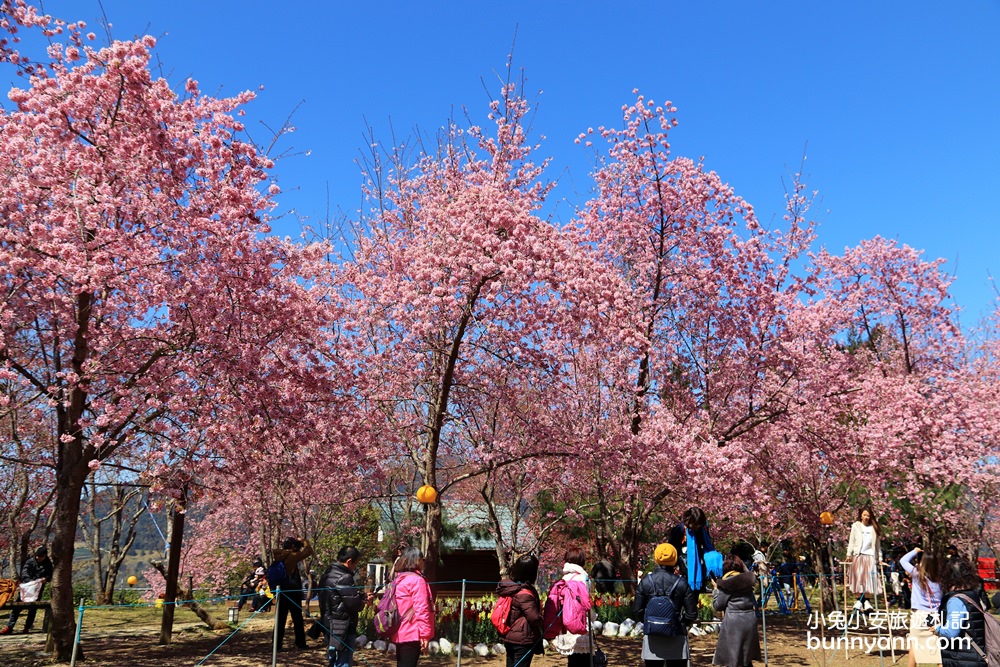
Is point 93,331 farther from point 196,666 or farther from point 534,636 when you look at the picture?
point 534,636

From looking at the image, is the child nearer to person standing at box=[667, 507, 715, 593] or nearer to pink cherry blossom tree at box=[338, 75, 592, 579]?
person standing at box=[667, 507, 715, 593]

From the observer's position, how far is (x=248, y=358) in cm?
1023

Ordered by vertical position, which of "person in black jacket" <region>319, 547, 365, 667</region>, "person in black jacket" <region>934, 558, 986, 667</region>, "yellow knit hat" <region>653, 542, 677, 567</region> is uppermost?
"yellow knit hat" <region>653, 542, 677, 567</region>

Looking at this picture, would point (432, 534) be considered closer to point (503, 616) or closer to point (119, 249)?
point (503, 616)

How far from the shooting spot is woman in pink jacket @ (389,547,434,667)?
7078 mm

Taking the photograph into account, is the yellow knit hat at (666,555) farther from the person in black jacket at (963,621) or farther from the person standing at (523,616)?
the person in black jacket at (963,621)

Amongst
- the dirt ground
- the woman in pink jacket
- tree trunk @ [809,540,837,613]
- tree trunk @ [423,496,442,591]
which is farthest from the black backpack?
tree trunk @ [809,540,837,613]

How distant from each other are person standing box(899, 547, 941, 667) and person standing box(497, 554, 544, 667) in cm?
396

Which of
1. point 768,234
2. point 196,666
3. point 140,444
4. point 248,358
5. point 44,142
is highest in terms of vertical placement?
point 768,234

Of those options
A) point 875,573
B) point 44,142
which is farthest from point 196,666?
point 875,573

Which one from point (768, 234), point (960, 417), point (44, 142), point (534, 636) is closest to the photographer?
point (534, 636)

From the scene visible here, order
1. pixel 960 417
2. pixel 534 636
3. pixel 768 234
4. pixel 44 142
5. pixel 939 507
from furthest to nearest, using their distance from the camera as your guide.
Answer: pixel 939 507 < pixel 960 417 < pixel 768 234 < pixel 44 142 < pixel 534 636

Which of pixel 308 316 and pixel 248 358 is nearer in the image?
pixel 248 358

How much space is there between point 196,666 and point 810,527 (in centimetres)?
1503
